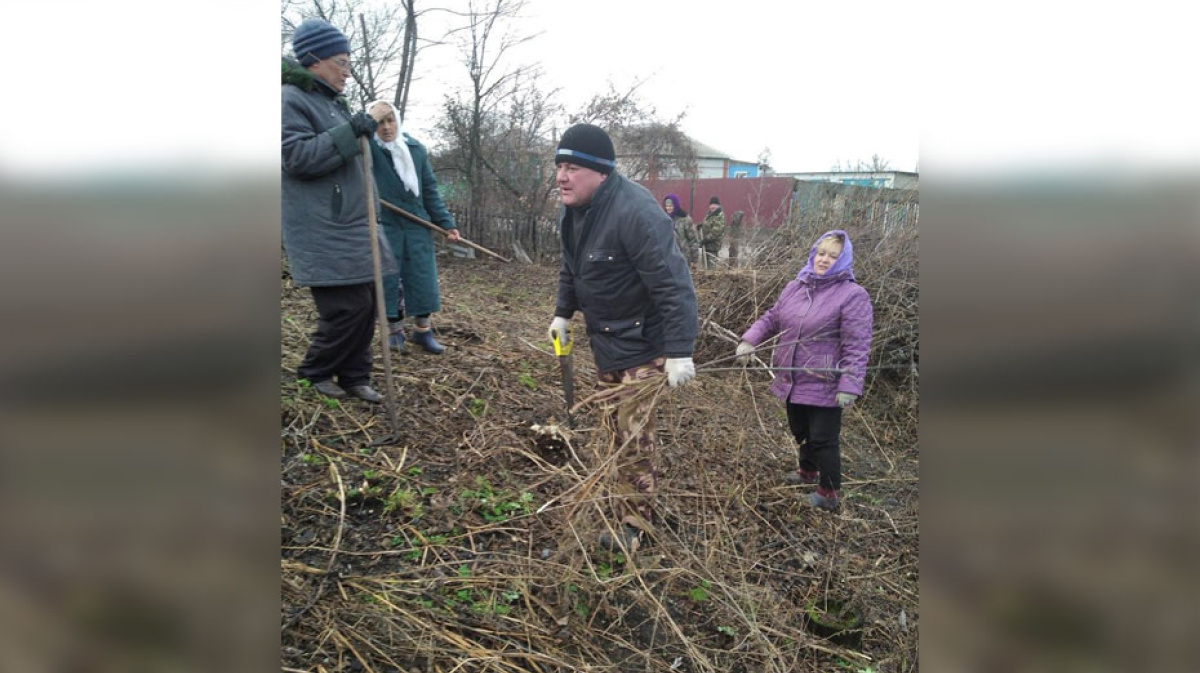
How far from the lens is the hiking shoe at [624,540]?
8.37 ft

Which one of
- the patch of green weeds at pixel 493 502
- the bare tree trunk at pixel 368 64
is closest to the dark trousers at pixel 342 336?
the patch of green weeds at pixel 493 502

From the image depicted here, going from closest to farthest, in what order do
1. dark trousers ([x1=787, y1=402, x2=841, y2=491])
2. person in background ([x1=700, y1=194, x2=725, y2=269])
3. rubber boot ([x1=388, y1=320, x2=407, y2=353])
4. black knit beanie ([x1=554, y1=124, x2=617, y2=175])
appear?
black knit beanie ([x1=554, y1=124, x2=617, y2=175]), dark trousers ([x1=787, y1=402, x2=841, y2=491]), rubber boot ([x1=388, y1=320, x2=407, y2=353]), person in background ([x1=700, y1=194, x2=725, y2=269])

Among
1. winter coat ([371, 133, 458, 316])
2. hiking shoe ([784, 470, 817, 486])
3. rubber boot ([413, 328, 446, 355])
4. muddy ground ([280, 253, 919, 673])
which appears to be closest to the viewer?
muddy ground ([280, 253, 919, 673])

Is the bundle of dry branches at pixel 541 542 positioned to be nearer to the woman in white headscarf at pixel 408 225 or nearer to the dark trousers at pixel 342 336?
the dark trousers at pixel 342 336

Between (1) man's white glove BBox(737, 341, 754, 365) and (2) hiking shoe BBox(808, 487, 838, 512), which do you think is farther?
(2) hiking shoe BBox(808, 487, 838, 512)

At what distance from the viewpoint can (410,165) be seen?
13.8ft

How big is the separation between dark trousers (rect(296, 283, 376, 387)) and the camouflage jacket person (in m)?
7.45

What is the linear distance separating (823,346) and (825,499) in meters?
1.05

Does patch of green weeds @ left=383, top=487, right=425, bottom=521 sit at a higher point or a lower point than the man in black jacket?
lower

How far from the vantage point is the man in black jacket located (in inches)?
110

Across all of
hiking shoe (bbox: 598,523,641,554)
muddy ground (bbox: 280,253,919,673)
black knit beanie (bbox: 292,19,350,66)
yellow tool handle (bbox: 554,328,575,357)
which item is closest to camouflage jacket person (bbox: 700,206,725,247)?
muddy ground (bbox: 280,253,919,673)

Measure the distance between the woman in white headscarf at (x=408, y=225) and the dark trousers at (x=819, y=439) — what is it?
2.71 m

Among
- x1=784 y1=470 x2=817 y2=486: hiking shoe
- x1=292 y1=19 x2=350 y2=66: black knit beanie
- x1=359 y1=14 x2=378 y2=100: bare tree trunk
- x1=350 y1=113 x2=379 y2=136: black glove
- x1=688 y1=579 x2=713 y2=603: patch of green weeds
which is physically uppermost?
x1=359 y1=14 x2=378 y2=100: bare tree trunk

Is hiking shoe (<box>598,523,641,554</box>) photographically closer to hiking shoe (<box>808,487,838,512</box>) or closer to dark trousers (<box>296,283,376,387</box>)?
hiking shoe (<box>808,487,838,512</box>)
